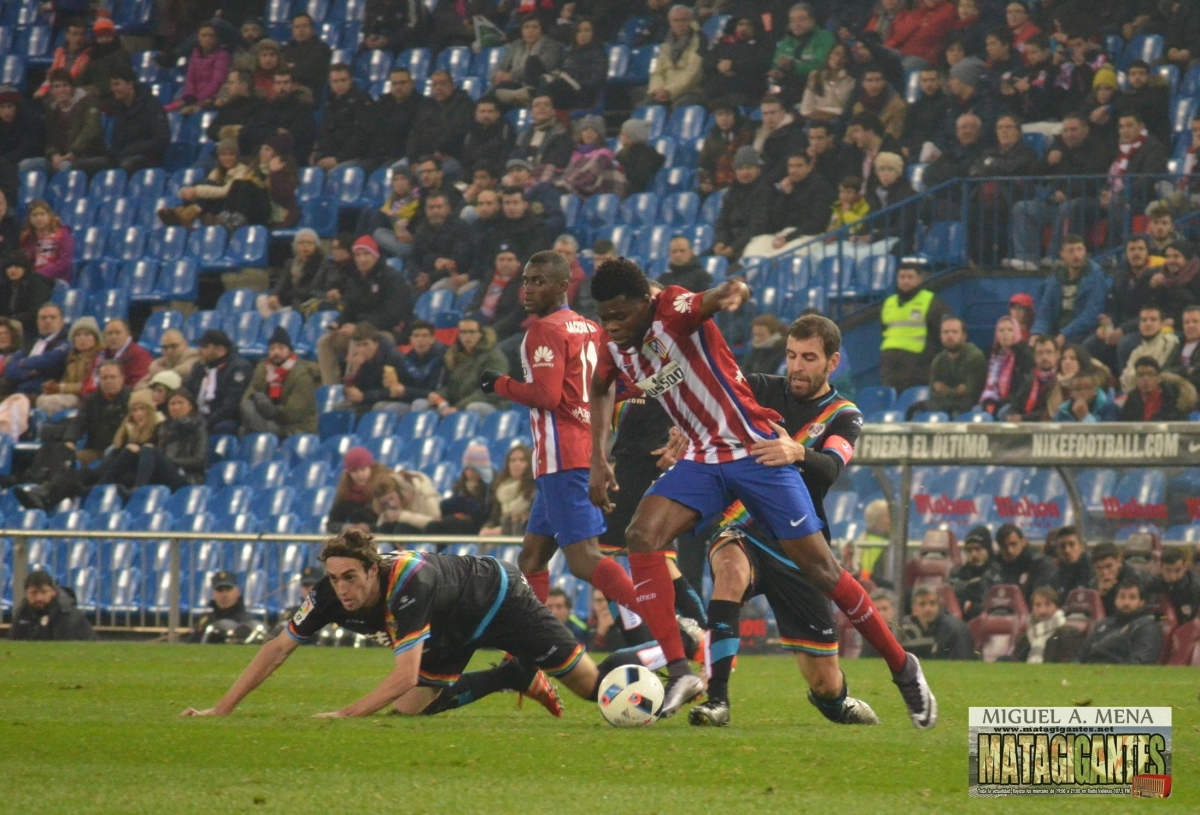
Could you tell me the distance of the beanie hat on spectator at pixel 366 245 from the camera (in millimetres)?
18156

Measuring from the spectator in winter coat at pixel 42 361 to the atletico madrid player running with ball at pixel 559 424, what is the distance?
1151 centimetres

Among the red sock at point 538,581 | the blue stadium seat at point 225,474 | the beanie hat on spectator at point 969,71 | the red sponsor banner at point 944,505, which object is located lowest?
the blue stadium seat at point 225,474

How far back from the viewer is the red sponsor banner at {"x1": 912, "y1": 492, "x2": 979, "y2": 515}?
1290 cm

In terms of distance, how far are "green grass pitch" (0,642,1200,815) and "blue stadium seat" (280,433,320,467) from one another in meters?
7.98

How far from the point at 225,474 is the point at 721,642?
36.8 feet

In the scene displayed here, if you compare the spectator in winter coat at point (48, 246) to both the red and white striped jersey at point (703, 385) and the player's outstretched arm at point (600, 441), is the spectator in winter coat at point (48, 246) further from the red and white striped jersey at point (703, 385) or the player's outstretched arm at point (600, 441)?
the red and white striped jersey at point (703, 385)

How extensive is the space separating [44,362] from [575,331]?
1186 centimetres

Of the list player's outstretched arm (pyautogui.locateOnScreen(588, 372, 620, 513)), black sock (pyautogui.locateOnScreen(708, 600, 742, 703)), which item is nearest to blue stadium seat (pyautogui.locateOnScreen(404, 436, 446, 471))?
player's outstretched arm (pyautogui.locateOnScreen(588, 372, 620, 513))

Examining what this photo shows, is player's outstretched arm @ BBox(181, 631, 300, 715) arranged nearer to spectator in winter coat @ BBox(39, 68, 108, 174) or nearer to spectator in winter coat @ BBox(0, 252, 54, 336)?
spectator in winter coat @ BBox(0, 252, 54, 336)

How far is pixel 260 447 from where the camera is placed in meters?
17.4

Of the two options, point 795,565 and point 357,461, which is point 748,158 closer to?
point 357,461

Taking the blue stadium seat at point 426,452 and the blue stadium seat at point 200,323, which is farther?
the blue stadium seat at point 200,323

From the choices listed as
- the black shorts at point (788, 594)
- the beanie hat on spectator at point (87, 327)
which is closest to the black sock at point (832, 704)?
the black shorts at point (788, 594)

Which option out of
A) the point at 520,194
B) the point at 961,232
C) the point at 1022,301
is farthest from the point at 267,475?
the point at 1022,301
